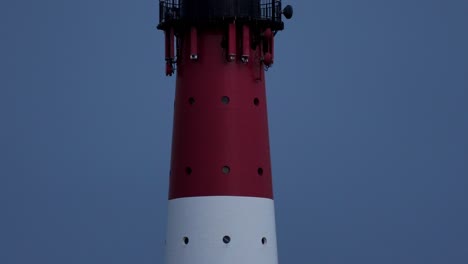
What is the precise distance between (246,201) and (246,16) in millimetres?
6098

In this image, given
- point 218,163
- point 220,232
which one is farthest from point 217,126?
point 220,232

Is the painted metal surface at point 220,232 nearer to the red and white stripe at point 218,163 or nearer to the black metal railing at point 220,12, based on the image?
the red and white stripe at point 218,163

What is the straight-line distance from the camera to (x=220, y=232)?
136 feet

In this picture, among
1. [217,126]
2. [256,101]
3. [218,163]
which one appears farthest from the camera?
[256,101]

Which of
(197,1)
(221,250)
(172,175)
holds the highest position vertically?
(197,1)

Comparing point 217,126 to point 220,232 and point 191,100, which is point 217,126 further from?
point 220,232

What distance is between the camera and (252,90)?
42875 mm

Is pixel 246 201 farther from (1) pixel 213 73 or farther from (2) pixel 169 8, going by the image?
(2) pixel 169 8

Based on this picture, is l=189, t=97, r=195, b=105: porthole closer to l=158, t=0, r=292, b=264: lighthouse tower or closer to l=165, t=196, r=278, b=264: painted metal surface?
l=158, t=0, r=292, b=264: lighthouse tower

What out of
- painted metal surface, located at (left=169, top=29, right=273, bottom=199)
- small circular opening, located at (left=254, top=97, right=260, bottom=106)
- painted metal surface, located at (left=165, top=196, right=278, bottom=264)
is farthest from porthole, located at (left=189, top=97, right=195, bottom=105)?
painted metal surface, located at (left=165, top=196, right=278, bottom=264)

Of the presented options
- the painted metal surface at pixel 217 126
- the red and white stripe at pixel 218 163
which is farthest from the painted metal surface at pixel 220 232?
the painted metal surface at pixel 217 126

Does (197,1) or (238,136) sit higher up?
(197,1)

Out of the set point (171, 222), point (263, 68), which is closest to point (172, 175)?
Result: point (171, 222)

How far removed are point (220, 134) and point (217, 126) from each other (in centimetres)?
28
